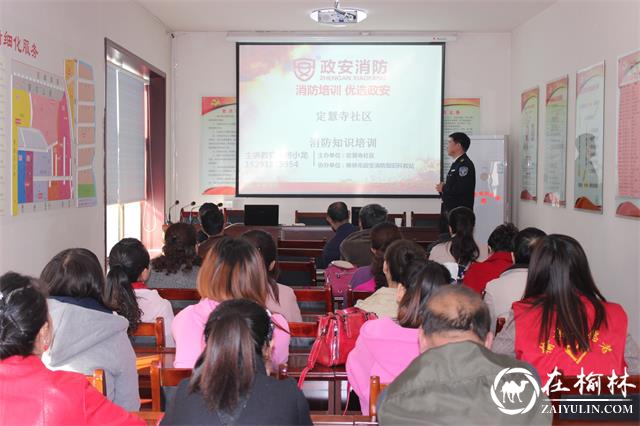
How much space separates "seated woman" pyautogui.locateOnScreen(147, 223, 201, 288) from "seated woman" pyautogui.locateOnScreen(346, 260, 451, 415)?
177 centimetres

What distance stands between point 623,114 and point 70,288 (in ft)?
16.2

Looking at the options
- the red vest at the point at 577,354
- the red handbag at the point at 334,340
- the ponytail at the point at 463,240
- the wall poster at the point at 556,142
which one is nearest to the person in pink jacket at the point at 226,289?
the red handbag at the point at 334,340

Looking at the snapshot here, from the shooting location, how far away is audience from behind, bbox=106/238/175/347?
3.14 m

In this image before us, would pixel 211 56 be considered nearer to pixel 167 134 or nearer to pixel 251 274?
pixel 167 134

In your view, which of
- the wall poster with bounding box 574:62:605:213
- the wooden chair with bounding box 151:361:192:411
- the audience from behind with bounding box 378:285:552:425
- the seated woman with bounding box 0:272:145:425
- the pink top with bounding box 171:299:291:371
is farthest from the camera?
the wall poster with bounding box 574:62:605:213

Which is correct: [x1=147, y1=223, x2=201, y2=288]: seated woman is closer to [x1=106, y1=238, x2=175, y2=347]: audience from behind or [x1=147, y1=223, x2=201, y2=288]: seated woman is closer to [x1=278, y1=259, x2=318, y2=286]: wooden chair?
[x1=106, y1=238, x2=175, y2=347]: audience from behind

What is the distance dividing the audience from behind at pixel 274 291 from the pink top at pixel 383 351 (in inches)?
→ 31.7

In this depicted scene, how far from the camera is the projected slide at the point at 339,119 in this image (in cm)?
962

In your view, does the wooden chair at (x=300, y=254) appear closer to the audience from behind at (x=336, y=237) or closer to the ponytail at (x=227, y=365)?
the audience from behind at (x=336, y=237)

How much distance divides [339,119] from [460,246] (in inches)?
209

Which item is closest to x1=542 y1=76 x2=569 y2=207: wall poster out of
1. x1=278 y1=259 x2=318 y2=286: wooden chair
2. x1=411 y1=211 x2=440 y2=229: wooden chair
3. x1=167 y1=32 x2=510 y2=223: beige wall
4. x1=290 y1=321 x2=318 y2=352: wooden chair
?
x1=411 y1=211 x2=440 y2=229: wooden chair

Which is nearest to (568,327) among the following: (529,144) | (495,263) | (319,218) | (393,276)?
(393,276)

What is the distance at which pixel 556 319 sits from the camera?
2.48m

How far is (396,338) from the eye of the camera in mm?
2412
